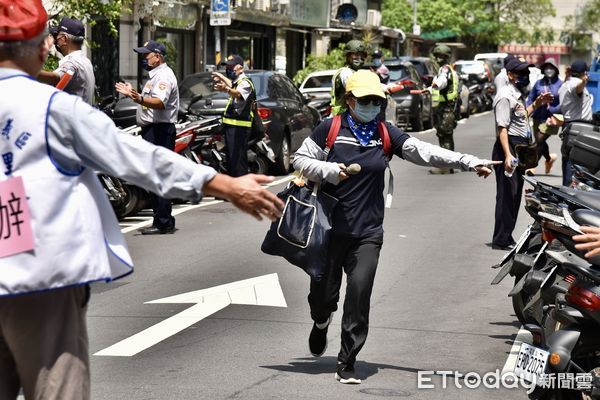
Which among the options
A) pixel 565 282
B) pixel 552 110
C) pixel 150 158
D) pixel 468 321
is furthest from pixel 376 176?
pixel 552 110

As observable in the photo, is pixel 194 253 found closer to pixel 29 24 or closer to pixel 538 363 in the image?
pixel 538 363

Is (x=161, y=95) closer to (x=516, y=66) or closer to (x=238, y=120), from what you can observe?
(x=238, y=120)

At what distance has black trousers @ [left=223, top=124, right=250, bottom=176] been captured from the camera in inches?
635

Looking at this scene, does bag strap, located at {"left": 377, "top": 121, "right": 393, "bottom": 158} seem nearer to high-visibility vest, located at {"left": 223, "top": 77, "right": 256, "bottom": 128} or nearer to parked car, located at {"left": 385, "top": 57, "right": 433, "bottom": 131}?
high-visibility vest, located at {"left": 223, "top": 77, "right": 256, "bottom": 128}

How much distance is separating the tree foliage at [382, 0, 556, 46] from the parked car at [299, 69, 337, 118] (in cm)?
3366

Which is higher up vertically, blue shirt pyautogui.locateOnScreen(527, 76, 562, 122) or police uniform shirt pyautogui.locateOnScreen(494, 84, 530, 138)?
police uniform shirt pyautogui.locateOnScreen(494, 84, 530, 138)

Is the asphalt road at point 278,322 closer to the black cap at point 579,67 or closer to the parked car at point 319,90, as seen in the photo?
the black cap at point 579,67

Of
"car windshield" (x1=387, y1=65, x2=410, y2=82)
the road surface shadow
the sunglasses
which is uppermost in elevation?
the sunglasses

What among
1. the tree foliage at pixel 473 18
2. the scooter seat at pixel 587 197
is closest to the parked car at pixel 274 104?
the scooter seat at pixel 587 197

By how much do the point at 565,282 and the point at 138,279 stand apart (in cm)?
504

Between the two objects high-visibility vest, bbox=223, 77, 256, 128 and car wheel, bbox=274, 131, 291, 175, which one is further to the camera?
car wheel, bbox=274, 131, 291, 175

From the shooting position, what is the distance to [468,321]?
9.17 m
